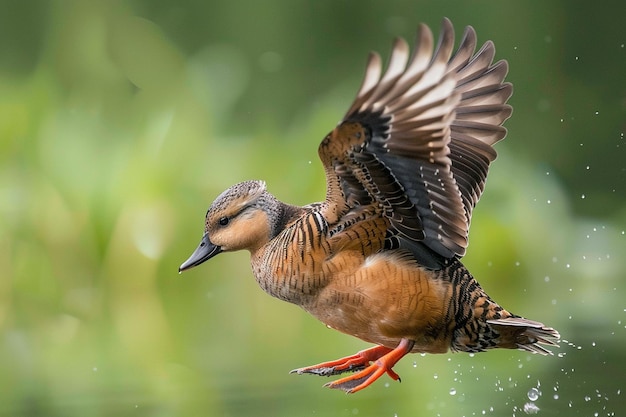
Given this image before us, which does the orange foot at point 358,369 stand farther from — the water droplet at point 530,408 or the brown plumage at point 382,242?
the water droplet at point 530,408

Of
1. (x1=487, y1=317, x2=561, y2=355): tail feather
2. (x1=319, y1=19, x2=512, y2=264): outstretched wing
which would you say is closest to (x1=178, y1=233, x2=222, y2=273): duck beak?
(x1=319, y1=19, x2=512, y2=264): outstretched wing

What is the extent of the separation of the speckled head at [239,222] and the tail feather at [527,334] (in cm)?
54

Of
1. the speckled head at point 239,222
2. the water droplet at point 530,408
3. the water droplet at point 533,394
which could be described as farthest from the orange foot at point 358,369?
the water droplet at point 533,394

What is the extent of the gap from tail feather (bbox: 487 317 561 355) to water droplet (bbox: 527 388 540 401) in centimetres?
154

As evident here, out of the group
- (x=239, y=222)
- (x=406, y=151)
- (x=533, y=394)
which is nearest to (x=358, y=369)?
(x=239, y=222)

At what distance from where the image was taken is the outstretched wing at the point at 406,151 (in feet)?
6.85

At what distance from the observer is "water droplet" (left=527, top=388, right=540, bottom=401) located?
4084 mm

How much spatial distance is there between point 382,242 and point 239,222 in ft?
1.06

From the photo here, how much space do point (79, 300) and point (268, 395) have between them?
1790 millimetres

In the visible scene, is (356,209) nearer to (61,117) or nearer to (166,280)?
(166,280)

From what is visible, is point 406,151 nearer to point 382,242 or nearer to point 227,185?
point 382,242

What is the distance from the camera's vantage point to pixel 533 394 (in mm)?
4172

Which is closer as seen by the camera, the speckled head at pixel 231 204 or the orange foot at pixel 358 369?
the orange foot at pixel 358 369

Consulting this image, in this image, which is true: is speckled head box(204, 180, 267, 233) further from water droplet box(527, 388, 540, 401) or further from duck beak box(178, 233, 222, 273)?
water droplet box(527, 388, 540, 401)
